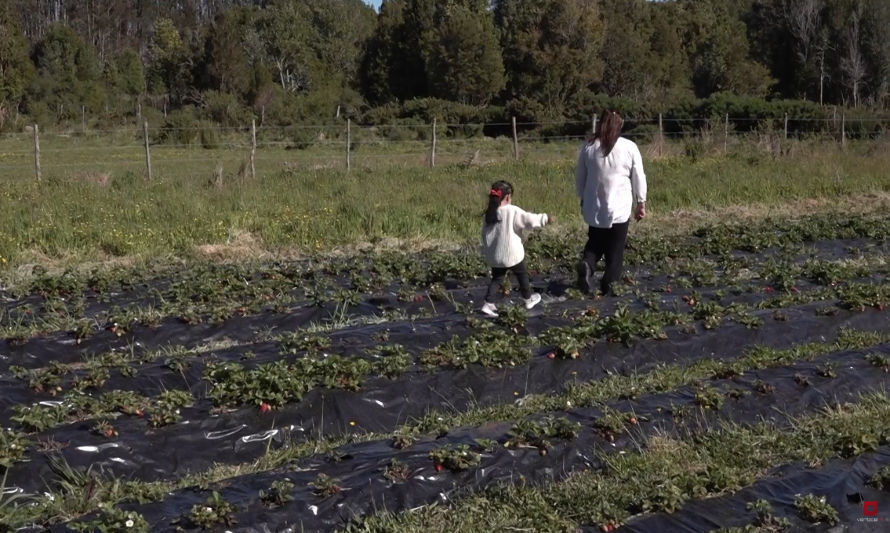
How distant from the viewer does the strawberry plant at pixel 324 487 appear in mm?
4727

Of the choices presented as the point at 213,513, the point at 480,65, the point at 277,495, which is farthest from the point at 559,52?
the point at 213,513

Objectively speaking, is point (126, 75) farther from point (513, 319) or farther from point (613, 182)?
point (513, 319)

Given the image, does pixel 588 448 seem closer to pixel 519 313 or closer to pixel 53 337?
pixel 519 313

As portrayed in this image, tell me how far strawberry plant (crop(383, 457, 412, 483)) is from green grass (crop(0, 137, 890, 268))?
8342 millimetres

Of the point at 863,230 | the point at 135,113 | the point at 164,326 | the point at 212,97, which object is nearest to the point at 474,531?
the point at 164,326

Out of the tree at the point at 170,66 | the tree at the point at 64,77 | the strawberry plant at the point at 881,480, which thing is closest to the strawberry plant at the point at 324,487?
the strawberry plant at the point at 881,480

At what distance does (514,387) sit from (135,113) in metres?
46.5

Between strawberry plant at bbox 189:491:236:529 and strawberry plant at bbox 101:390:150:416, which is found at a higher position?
strawberry plant at bbox 101:390:150:416

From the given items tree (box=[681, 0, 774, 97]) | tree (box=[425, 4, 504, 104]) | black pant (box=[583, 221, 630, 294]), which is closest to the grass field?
black pant (box=[583, 221, 630, 294])

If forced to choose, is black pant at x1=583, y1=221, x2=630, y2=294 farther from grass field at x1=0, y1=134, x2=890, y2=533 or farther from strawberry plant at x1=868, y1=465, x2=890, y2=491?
strawberry plant at x1=868, y1=465, x2=890, y2=491

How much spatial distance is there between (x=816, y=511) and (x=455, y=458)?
1.78m

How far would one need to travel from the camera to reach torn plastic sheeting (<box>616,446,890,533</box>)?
4504 mm

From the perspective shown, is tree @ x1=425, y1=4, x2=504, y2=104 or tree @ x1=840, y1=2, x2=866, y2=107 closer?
tree @ x1=840, y1=2, x2=866, y2=107

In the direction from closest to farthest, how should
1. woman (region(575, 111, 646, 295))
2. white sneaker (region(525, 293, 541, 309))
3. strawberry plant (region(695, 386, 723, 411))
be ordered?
1. strawberry plant (region(695, 386, 723, 411))
2. white sneaker (region(525, 293, 541, 309))
3. woman (region(575, 111, 646, 295))
